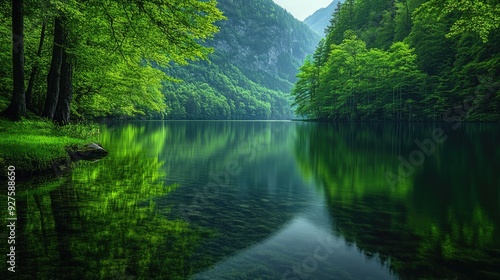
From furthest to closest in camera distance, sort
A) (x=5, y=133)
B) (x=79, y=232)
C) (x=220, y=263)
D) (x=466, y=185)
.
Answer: (x=5, y=133), (x=466, y=185), (x=79, y=232), (x=220, y=263)

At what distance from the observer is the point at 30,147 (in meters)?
11.0

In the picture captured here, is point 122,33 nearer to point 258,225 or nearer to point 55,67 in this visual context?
point 55,67

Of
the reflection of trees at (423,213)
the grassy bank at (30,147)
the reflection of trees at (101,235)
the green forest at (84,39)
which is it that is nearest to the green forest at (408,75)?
the reflection of trees at (423,213)

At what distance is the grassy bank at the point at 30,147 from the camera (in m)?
10.3

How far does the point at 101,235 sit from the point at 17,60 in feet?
42.6

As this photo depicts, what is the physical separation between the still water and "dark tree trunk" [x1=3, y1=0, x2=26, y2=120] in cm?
522

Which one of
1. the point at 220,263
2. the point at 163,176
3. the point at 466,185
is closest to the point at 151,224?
the point at 220,263

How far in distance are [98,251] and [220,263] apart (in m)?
2.02

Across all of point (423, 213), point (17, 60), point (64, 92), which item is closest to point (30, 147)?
point (17, 60)

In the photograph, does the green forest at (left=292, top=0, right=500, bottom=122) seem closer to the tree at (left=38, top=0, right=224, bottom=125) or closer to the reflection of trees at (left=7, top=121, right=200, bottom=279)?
the tree at (left=38, top=0, right=224, bottom=125)

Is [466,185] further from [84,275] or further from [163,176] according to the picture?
[84,275]

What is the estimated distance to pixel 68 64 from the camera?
19.3 meters

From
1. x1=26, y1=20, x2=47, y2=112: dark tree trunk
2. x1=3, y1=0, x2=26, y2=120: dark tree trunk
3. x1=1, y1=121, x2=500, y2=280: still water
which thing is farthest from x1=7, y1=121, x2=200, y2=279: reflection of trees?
x1=26, y1=20, x2=47, y2=112: dark tree trunk

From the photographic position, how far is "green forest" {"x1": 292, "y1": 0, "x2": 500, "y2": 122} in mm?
48312
